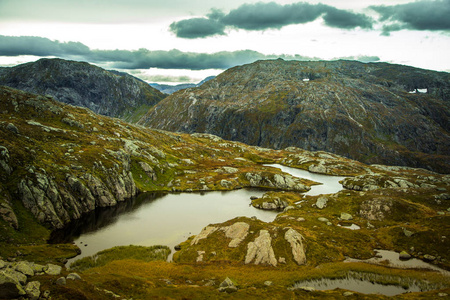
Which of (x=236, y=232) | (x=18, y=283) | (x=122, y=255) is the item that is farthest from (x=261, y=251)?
(x=18, y=283)

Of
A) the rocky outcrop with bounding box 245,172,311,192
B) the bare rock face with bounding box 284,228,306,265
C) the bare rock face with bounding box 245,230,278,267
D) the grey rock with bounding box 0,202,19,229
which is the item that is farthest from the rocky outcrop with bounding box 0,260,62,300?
the rocky outcrop with bounding box 245,172,311,192

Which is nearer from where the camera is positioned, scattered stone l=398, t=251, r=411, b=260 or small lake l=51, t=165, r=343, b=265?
scattered stone l=398, t=251, r=411, b=260

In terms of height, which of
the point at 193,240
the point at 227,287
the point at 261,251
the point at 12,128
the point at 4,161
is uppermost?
the point at 12,128

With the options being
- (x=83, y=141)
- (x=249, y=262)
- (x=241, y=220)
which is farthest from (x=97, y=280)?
(x=83, y=141)

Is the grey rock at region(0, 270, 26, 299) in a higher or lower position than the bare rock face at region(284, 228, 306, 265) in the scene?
higher

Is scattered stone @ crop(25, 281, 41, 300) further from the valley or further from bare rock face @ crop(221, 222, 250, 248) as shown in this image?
bare rock face @ crop(221, 222, 250, 248)

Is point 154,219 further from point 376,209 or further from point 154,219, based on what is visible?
point 376,209

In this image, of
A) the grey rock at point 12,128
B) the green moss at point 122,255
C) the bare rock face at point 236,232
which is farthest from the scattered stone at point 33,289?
the grey rock at point 12,128

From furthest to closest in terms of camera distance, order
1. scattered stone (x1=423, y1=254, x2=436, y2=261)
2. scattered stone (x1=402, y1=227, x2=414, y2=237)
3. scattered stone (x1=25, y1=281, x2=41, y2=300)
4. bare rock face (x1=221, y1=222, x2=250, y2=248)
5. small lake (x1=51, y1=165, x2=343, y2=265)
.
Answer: small lake (x1=51, y1=165, x2=343, y2=265), scattered stone (x1=402, y1=227, x2=414, y2=237), bare rock face (x1=221, y1=222, x2=250, y2=248), scattered stone (x1=423, y1=254, x2=436, y2=261), scattered stone (x1=25, y1=281, x2=41, y2=300)

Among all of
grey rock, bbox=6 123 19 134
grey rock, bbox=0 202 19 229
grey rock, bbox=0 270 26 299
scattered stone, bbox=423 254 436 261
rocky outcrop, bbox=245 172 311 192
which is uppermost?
grey rock, bbox=6 123 19 134
